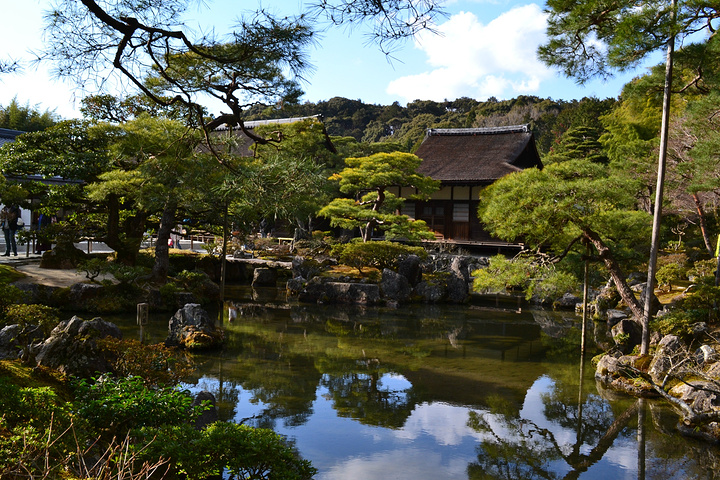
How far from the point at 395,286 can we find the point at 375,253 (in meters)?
1.47

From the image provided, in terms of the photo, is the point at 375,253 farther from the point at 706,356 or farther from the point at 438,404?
the point at 706,356

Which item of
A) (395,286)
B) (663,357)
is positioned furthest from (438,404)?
(395,286)

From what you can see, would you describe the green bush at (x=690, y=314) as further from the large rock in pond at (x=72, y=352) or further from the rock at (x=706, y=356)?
the large rock in pond at (x=72, y=352)

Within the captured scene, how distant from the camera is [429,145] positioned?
26078 millimetres

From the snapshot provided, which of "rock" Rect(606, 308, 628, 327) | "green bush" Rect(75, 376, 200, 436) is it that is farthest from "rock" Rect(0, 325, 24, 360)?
"rock" Rect(606, 308, 628, 327)

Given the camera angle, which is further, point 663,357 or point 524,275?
point 524,275

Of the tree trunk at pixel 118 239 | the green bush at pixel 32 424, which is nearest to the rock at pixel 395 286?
the tree trunk at pixel 118 239

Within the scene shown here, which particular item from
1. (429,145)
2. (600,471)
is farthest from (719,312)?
(429,145)

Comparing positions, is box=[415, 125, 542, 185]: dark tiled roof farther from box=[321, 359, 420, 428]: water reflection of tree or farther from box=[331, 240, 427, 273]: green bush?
box=[321, 359, 420, 428]: water reflection of tree

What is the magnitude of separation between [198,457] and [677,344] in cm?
737

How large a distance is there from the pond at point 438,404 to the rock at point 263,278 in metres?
6.36

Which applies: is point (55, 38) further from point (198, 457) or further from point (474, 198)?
point (474, 198)

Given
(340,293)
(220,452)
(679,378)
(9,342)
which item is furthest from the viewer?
(340,293)

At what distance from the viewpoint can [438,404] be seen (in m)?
7.69
